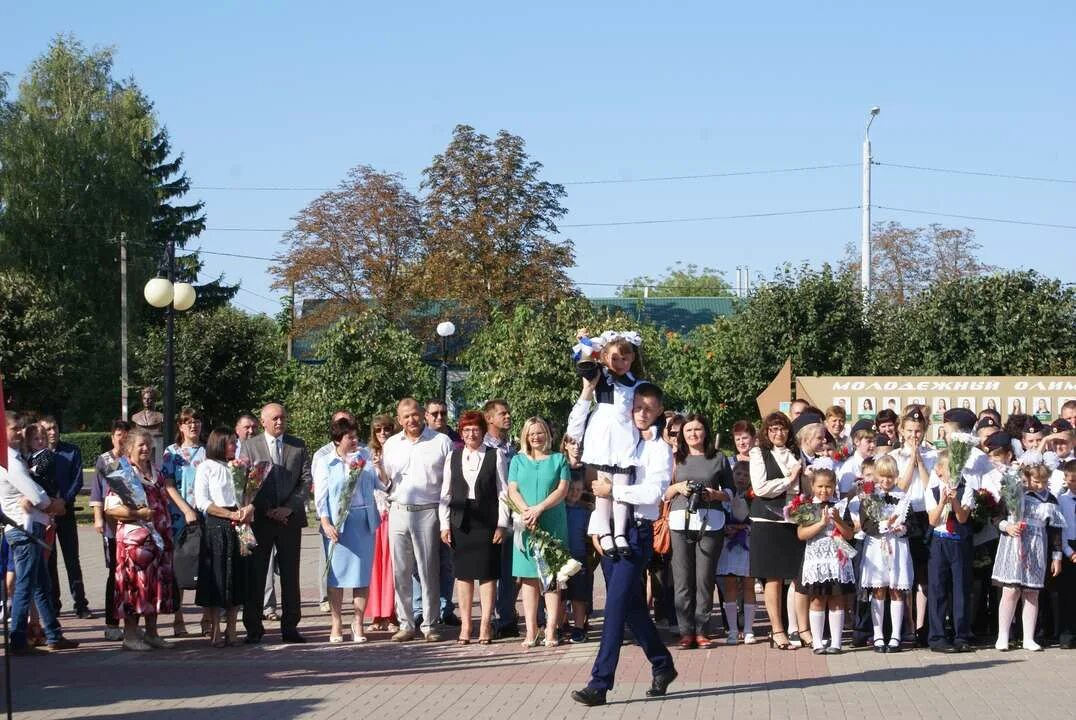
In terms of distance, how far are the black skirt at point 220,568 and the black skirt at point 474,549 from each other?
1.82 m

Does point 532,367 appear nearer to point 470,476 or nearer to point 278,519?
point 470,476

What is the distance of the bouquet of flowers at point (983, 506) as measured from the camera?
1097cm

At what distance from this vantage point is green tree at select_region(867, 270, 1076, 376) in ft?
101

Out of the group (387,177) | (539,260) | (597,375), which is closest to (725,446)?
(539,260)

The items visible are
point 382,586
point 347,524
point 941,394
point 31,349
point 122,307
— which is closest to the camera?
point 347,524

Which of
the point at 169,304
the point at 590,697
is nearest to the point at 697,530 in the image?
the point at 590,697

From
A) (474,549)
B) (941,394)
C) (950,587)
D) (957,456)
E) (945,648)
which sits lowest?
(945,648)

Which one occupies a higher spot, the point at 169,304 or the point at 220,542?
the point at 169,304

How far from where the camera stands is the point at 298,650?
11.2 metres

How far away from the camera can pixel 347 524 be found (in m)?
11.6

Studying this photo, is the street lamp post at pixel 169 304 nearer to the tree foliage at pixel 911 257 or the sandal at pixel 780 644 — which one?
the sandal at pixel 780 644

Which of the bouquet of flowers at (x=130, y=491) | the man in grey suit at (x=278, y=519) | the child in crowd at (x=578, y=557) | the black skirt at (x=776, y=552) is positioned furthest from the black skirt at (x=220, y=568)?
the black skirt at (x=776, y=552)

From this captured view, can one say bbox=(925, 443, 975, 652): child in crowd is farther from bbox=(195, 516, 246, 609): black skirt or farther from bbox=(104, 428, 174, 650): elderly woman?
bbox=(104, 428, 174, 650): elderly woman

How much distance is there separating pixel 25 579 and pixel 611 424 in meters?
5.20
